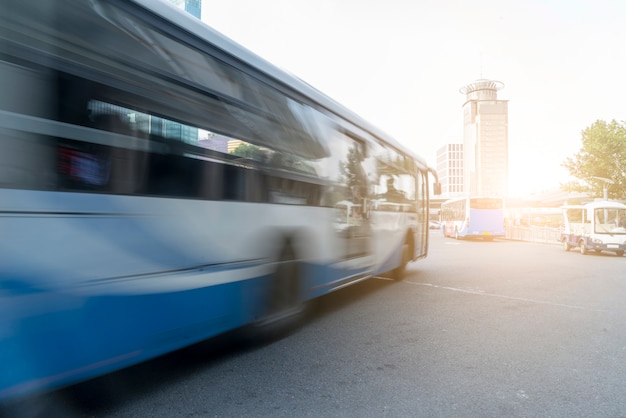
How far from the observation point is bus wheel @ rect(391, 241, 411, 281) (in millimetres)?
9000

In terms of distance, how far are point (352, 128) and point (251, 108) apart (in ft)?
8.47

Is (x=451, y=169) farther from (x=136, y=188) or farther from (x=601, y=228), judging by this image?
(x=136, y=188)

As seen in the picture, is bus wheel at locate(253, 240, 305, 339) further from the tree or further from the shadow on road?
the tree

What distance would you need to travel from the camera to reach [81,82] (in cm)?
262

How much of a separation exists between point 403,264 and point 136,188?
711 centimetres

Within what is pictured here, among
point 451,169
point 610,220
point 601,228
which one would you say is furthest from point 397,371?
point 451,169

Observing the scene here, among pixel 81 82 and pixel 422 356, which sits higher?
pixel 81 82

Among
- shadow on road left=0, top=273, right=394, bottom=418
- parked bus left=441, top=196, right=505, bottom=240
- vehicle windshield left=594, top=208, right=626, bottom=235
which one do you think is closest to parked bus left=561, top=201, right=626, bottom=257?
vehicle windshield left=594, top=208, right=626, bottom=235

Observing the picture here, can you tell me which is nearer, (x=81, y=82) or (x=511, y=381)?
(x=81, y=82)

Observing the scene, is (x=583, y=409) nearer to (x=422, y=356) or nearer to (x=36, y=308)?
(x=422, y=356)

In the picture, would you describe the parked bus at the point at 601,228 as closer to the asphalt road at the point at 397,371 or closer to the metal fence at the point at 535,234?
the metal fence at the point at 535,234

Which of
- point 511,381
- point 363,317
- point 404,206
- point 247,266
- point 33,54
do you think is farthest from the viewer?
point 404,206

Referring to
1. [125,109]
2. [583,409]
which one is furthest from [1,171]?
[583,409]

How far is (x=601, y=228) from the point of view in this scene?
17.7 meters
